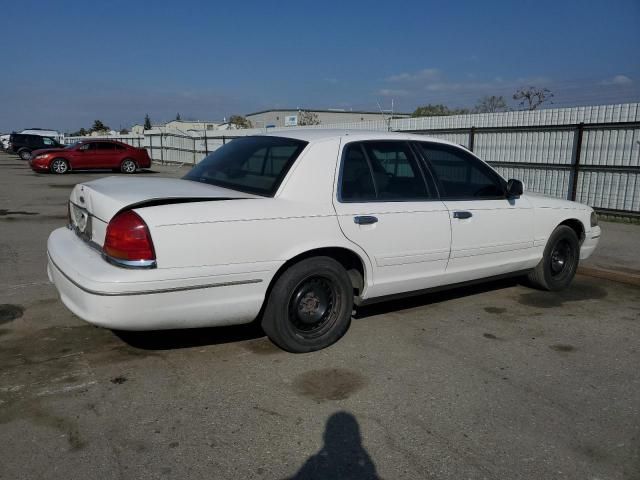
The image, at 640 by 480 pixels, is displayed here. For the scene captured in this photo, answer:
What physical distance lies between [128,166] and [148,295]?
2181cm

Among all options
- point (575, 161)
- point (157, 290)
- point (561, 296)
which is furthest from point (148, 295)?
point (575, 161)

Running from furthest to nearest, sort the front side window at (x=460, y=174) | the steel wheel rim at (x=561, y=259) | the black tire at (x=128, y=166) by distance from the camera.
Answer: the black tire at (x=128, y=166) → the steel wheel rim at (x=561, y=259) → the front side window at (x=460, y=174)

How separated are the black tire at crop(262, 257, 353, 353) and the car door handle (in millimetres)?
344

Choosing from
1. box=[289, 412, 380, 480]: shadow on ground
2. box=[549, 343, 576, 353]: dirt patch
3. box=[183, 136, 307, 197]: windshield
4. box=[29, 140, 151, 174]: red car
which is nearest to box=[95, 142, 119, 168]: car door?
box=[29, 140, 151, 174]: red car

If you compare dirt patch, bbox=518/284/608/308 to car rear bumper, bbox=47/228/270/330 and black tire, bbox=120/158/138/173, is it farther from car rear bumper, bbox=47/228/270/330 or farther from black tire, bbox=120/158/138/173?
black tire, bbox=120/158/138/173

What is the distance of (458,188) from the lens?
15.5 ft

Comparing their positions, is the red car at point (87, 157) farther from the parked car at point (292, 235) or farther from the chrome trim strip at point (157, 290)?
the chrome trim strip at point (157, 290)

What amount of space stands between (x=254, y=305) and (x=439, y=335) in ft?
5.35

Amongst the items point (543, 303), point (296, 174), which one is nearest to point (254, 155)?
point (296, 174)

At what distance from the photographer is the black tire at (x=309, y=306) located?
3.70 meters

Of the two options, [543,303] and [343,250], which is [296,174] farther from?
[543,303]

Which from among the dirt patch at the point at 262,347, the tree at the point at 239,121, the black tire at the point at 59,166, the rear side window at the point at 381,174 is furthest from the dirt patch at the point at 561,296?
the tree at the point at 239,121

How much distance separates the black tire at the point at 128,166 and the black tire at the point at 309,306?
69.9 feet

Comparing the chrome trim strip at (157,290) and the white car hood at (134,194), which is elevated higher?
the white car hood at (134,194)
